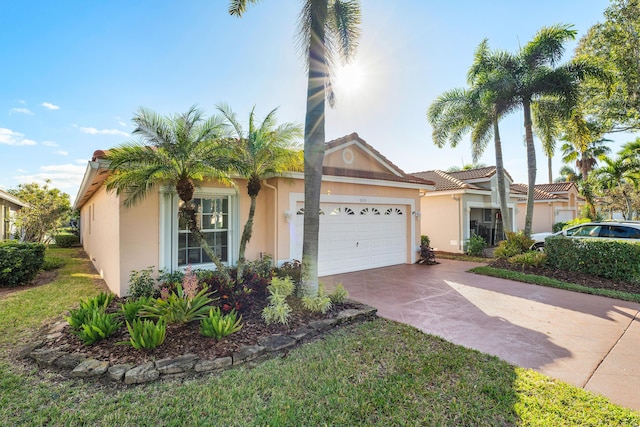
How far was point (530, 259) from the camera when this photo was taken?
1123 cm

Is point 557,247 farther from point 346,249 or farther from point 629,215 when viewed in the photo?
point 629,215

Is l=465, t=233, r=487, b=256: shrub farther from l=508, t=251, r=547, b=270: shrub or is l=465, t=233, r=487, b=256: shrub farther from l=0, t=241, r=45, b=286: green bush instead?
→ l=0, t=241, r=45, b=286: green bush

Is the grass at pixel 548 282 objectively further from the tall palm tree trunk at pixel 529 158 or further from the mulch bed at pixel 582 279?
the tall palm tree trunk at pixel 529 158

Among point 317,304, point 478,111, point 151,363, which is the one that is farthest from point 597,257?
point 151,363

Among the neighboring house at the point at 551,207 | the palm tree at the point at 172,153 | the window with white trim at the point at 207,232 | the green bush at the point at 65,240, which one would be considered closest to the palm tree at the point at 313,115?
the palm tree at the point at 172,153

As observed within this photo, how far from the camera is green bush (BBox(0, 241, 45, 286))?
29.8ft

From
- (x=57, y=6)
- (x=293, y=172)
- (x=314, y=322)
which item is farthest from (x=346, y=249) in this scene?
(x=57, y=6)

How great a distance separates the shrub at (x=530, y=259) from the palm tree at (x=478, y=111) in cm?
318

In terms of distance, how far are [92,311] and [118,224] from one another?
278 cm

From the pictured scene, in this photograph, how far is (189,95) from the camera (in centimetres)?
976

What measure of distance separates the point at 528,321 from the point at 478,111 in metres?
11.3

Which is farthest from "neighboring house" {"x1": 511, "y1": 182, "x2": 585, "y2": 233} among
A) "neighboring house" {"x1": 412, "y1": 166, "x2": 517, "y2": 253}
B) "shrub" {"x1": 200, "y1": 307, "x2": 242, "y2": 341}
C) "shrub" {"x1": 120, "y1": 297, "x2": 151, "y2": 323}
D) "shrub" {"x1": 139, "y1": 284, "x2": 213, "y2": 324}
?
"shrub" {"x1": 120, "y1": 297, "x2": 151, "y2": 323}

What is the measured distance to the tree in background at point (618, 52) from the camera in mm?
13562

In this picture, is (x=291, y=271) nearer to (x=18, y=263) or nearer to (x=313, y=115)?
(x=313, y=115)
